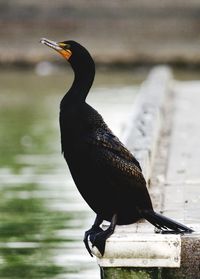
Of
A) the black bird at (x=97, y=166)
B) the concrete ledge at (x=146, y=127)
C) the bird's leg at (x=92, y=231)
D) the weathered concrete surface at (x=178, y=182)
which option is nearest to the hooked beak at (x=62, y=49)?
the black bird at (x=97, y=166)

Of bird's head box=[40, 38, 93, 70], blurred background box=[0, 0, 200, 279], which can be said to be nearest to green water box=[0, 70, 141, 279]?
blurred background box=[0, 0, 200, 279]

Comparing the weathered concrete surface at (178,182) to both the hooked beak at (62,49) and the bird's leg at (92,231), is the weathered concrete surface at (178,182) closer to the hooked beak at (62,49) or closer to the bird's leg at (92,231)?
the bird's leg at (92,231)

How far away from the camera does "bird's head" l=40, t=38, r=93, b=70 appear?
719 centimetres

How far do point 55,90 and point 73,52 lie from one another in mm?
16431

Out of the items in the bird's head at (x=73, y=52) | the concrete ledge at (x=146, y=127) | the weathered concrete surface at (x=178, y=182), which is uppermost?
the bird's head at (x=73, y=52)

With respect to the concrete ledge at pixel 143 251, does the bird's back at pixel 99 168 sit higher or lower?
higher

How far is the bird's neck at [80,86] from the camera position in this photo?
718 cm

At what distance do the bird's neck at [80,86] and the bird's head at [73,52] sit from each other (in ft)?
0.17

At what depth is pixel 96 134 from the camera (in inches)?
281

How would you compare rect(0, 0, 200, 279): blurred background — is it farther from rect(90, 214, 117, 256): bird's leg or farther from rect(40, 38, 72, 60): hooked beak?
rect(40, 38, 72, 60): hooked beak

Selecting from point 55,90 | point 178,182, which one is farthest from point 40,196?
point 55,90

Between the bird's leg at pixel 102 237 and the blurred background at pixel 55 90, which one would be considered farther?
the blurred background at pixel 55 90

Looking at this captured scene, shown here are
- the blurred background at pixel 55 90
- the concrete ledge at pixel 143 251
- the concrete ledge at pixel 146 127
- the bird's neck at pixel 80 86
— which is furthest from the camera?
the concrete ledge at pixel 146 127

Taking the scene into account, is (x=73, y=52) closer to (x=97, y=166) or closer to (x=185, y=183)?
(x=97, y=166)
